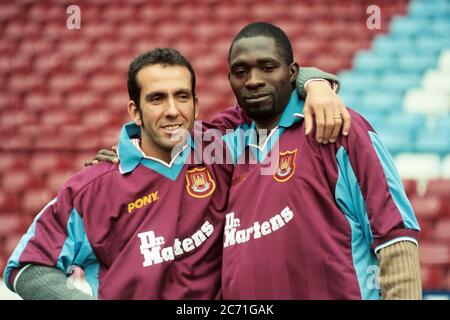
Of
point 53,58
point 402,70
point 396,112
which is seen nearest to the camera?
point 396,112

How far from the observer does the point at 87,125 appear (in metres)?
4.55

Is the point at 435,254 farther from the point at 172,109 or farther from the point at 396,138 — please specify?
the point at 172,109

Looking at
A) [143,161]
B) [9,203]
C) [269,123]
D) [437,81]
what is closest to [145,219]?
[143,161]

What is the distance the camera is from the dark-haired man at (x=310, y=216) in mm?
1434

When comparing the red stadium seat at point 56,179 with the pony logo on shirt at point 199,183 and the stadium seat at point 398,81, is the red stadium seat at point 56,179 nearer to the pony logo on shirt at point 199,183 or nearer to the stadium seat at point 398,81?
the stadium seat at point 398,81

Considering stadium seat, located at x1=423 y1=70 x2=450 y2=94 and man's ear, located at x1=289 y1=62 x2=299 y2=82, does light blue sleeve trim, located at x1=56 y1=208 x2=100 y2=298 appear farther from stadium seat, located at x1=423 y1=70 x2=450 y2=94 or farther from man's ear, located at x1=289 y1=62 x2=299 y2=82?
stadium seat, located at x1=423 y1=70 x2=450 y2=94

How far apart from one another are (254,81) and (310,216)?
1.08 ft

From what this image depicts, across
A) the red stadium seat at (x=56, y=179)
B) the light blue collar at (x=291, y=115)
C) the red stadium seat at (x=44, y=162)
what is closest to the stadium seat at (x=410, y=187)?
the red stadium seat at (x=56, y=179)

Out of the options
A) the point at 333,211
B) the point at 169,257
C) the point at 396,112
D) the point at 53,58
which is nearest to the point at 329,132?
the point at 333,211

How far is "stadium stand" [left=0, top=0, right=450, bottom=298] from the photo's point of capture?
4.04 m

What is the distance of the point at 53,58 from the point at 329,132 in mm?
4036

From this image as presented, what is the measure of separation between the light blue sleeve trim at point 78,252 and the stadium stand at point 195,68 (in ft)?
7.20

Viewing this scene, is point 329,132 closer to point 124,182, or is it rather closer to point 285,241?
point 285,241
